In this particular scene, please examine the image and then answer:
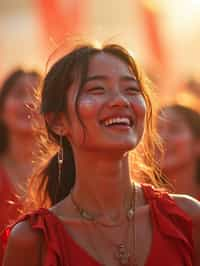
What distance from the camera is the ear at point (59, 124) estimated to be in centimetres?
474

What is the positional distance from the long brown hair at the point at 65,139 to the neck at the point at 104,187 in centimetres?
23

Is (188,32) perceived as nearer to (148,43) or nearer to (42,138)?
(148,43)

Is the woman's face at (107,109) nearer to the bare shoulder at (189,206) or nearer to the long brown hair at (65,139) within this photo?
the long brown hair at (65,139)

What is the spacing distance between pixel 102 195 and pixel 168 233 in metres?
0.33

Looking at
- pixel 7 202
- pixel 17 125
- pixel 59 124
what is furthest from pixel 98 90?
pixel 17 125

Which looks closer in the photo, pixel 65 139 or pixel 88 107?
pixel 88 107

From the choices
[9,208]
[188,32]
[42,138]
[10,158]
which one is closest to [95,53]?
[42,138]

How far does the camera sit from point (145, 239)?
4.61m

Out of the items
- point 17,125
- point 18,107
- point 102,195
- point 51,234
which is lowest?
point 51,234

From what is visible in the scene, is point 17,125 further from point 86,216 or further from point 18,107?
point 86,216

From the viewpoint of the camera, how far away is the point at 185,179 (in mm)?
7281

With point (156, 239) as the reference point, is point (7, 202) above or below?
above

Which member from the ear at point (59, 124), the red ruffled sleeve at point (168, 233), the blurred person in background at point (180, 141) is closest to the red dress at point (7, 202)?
the blurred person in background at point (180, 141)

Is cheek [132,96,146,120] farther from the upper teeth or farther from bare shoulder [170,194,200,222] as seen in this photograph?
bare shoulder [170,194,200,222]
